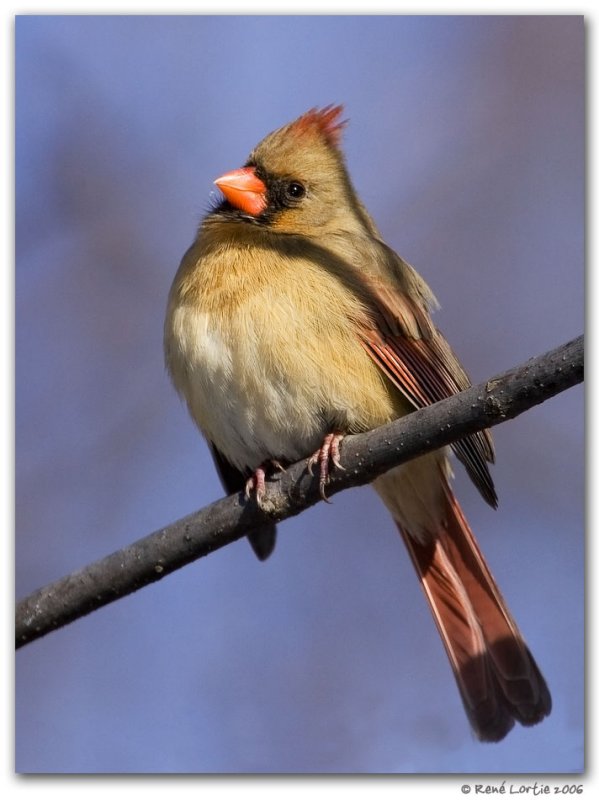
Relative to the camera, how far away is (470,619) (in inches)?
127

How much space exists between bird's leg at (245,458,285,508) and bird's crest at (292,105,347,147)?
916 mm

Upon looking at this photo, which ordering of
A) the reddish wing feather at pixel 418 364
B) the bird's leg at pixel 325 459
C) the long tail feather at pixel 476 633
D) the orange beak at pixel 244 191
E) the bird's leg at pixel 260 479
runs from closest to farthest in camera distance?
1. the bird's leg at pixel 325 459
2. the bird's leg at pixel 260 479
3. the reddish wing feather at pixel 418 364
4. the long tail feather at pixel 476 633
5. the orange beak at pixel 244 191

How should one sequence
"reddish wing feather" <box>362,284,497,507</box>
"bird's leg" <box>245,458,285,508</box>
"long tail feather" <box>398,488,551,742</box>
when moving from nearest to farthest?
"bird's leg" <box>245,458,285,508</box>, "reddish wing feather" <box>362,284,497,507</box>, "long tail feather" <box>398,488,551,742</box>

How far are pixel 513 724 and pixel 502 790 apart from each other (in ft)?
1.15

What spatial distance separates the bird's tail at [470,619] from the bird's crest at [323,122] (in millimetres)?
908

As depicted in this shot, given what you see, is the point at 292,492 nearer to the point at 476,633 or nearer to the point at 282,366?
the point at 282,366

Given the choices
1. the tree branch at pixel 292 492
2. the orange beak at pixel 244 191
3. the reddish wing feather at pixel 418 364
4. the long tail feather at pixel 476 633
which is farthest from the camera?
the orange beak at pixel 244 191

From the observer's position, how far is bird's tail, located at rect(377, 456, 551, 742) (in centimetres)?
306

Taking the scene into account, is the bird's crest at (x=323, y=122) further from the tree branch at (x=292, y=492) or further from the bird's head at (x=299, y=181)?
the tree branch at (x=292, y=492)

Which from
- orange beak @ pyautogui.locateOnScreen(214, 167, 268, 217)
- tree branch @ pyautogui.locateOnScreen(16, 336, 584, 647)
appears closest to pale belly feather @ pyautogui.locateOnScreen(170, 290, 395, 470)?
tree branch @ pyautogui.locateOnScreen(16, 336, 584, 647)

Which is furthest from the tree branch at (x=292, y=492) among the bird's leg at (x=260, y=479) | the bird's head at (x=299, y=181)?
the bird's head at (x=299, y=181)

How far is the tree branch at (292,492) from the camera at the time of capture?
2.17 meters

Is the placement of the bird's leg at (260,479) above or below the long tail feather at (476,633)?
above

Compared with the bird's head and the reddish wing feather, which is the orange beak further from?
the reddish wing feather
